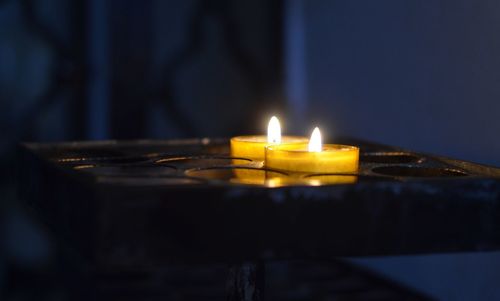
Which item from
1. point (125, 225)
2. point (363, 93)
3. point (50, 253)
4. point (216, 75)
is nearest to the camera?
point (125, 225)

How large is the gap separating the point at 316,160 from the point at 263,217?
0.17 meters

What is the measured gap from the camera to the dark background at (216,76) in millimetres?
1463

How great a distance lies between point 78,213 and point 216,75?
4.57 ft

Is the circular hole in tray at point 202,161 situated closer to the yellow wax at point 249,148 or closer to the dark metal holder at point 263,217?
the yellow wax at point 249,148

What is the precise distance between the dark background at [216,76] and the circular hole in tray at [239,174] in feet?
2.03

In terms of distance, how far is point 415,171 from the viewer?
885 millimetres

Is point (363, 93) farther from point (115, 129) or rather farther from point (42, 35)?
point (42, 35)

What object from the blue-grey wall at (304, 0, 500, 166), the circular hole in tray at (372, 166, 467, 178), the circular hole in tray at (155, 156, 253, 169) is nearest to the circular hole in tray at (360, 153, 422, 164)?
the circular hole in tray at (372, 166, 467, 178)

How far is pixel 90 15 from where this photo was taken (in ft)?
6.17

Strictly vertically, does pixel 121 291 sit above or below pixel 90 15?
below

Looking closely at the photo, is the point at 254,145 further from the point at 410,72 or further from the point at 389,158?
the point at 410,72

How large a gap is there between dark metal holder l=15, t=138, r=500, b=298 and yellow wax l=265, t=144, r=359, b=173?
1.3 inches

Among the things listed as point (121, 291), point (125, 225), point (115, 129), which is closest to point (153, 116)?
point (115, 129)

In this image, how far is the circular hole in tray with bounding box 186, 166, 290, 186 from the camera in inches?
29.9
